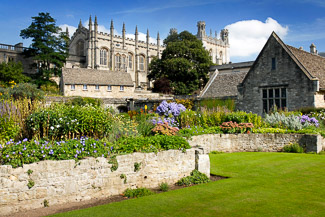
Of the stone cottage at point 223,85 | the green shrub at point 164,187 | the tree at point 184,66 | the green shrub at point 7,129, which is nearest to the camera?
the green shrub at point 164,187

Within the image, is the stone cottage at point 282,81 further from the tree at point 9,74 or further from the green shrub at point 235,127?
the tree at point 9,74

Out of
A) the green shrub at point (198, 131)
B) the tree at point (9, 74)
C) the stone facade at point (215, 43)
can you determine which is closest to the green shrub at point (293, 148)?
the green shrub at point (198, 131)

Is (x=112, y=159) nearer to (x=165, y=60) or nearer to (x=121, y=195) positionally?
(x=121, y=195)

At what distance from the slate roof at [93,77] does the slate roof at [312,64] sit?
88.6 ft

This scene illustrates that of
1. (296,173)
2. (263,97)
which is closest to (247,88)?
(263,97)

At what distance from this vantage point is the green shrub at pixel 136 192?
703 cm

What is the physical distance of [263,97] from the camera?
21344 mm

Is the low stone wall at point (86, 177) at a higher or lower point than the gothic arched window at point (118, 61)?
lower

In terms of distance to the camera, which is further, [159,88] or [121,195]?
[159,88]

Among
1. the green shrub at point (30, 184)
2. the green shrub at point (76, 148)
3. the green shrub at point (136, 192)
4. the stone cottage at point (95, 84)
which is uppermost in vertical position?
the stone cottage at point (95, 84)

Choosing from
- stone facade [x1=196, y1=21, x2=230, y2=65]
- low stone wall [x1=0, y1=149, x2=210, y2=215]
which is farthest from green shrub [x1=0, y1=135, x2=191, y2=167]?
stone facade [x1=196, y1=21, x2=230, y2=65]

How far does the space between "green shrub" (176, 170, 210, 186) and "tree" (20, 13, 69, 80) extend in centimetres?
4641

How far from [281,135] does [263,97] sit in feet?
28.3

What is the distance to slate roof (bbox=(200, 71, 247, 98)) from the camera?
26078 mm
